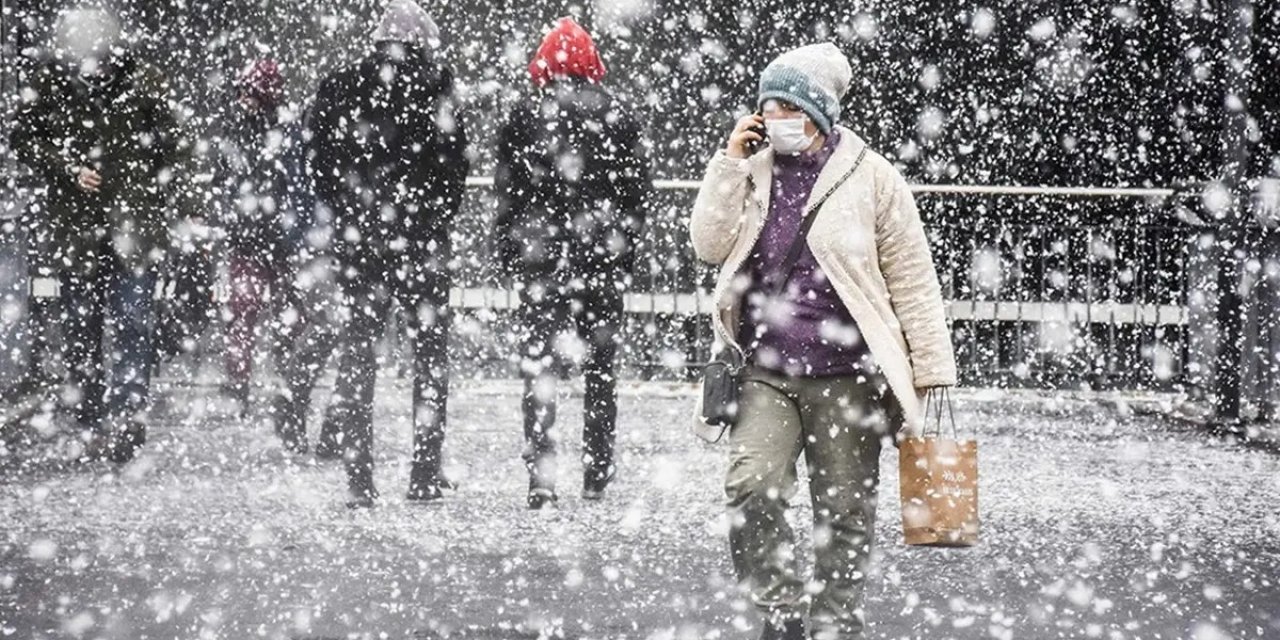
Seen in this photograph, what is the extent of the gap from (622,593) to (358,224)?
232cm

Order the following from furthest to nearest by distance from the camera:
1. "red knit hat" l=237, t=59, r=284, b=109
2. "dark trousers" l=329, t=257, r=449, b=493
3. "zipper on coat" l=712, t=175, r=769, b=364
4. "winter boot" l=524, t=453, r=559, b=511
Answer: "red knit hat" l=237, t=59, r=284, b=109, "winter boot" l=524, t=453, r=559, b=511, "dark trousers" l=329, t=257, r=449, b=493, "zipper on coat" l=712, t=175, r=769, b=364

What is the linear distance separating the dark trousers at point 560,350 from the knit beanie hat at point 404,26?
1.16 m

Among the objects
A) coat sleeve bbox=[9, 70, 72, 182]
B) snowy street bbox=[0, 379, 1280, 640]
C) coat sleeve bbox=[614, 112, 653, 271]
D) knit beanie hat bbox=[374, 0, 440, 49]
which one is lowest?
snowy street bbox=[0, 379, 1280, 640]

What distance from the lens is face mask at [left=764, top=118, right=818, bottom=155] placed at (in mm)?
4641

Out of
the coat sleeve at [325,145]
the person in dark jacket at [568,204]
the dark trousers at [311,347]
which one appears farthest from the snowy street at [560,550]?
the coat sleeve at [325,145]

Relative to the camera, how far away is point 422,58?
7145 mm

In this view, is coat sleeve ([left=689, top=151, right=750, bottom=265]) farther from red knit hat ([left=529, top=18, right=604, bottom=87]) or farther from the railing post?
the railing post

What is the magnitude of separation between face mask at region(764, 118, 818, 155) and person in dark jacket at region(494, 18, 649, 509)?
2.53 meters

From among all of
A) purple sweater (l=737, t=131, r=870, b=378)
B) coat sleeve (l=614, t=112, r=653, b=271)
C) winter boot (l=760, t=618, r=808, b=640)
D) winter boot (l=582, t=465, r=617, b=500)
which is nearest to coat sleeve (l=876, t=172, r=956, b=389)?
purple sweater (l=737, t=131, r=870, b=378)

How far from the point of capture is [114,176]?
8609mm

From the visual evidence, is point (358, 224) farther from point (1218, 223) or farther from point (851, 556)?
point (1218, 223)

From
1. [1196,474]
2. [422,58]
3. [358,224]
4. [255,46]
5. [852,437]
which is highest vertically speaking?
[255,46]

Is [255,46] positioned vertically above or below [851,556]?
above

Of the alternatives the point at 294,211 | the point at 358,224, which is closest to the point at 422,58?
the point at 358,224
